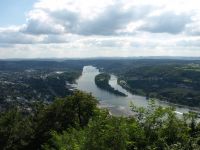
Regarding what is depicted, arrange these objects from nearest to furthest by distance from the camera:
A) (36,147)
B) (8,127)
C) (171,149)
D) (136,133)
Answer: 1. (171,149)
2. (136,133)
3. (36,147)
4. (8,127)

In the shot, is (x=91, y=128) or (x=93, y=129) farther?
(x=91, y=128)

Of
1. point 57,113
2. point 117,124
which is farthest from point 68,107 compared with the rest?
point 117,124

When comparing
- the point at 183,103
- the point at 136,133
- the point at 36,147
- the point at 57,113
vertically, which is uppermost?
the point at 136,133

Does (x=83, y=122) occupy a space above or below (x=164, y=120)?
below

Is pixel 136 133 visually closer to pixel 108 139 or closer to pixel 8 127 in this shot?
pixel 108 139

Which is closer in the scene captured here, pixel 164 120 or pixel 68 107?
pixel 164 120

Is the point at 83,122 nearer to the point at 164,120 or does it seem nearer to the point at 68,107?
the point at 68,107

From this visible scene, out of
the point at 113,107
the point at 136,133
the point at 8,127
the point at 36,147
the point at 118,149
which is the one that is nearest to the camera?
the point at 118,149
